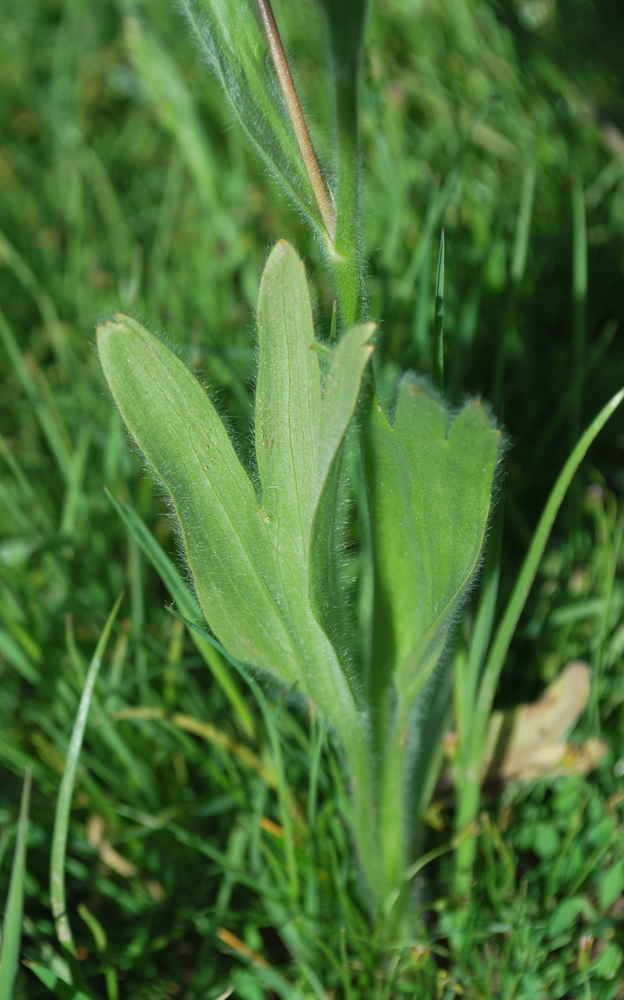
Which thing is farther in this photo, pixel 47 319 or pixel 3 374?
pixel 3 374

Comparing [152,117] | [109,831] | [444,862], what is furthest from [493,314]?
[152,117]

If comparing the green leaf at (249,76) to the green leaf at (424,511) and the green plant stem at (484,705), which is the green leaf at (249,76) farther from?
the green plant stem at (484,705)

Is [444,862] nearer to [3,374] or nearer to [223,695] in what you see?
[223,695]

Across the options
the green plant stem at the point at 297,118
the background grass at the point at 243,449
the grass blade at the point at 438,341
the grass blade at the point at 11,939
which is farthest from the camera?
the background grass at the point at 243,449

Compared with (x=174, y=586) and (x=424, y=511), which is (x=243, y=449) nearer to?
(x=174, y=586)

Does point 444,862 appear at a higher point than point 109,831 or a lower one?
lower

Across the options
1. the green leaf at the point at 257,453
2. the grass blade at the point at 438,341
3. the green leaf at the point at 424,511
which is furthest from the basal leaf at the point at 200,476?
the grass blade at the point at 438,341
